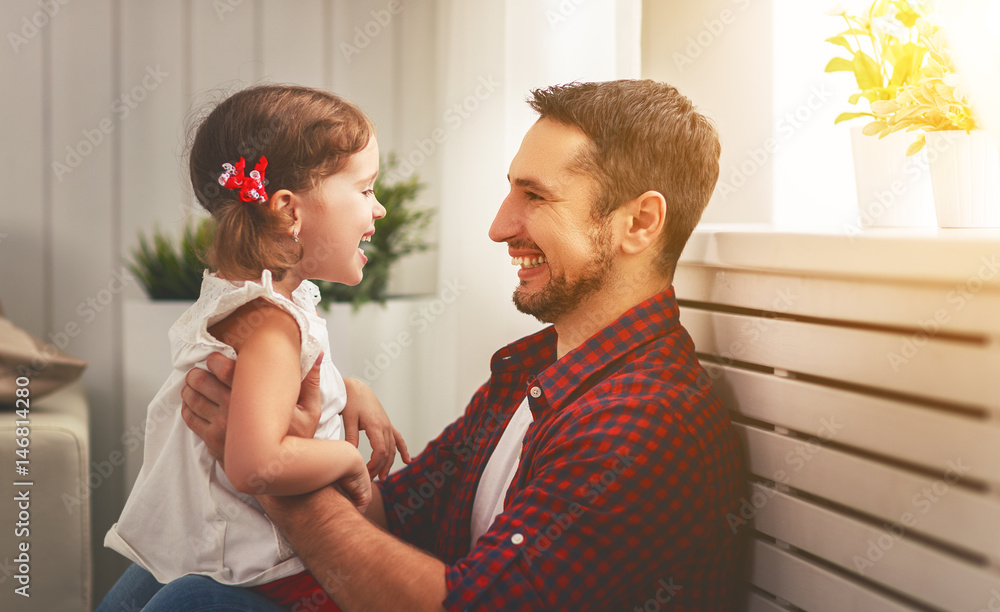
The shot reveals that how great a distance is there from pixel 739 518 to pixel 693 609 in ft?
0.53

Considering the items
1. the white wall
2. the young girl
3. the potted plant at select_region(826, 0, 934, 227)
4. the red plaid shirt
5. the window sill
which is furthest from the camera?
the white wall

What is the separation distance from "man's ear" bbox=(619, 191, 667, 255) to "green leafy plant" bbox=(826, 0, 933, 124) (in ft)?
1.24

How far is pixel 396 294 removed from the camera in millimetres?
2678

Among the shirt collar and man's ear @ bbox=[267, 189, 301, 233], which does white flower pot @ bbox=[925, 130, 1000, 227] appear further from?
man's ear @ bbox=[267, 189, 301, 233]

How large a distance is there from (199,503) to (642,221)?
29.1 inches

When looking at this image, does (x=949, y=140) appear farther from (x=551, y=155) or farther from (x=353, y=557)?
(x=353, y=557)

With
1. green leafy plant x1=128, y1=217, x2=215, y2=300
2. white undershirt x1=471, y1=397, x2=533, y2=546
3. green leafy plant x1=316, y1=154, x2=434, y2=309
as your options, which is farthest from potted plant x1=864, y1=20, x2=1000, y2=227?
green leafy plant x1=128, y1=217, x2=215, y2=300

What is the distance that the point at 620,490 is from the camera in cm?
87

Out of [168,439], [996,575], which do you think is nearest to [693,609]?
[996,575]

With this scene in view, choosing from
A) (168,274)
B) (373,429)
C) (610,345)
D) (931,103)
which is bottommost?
(373,429)

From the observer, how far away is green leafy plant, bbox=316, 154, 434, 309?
2145 millimetres

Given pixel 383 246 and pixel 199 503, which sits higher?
pixel 383 246

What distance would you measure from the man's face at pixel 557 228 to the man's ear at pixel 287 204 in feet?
1.06

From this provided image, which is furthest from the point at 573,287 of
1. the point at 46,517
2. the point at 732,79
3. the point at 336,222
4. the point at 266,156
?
the point at 46,517
